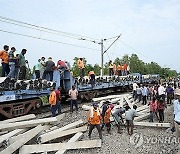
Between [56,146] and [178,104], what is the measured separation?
3.72 meters

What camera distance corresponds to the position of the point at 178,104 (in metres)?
7.10

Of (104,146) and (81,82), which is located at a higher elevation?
(81,82)

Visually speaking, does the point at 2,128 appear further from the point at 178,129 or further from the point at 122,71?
the point at 122,71

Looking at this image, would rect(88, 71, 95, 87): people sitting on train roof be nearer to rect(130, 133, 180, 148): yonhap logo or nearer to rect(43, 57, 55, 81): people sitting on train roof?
rect(43, 57, 55, 81): people sitting on train roof

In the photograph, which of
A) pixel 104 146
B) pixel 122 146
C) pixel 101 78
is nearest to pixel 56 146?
pixel 104 146

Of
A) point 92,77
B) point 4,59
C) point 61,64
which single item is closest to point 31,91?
point 4,59

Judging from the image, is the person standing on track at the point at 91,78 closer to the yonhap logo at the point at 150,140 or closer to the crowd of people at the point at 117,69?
the crowd of people at the point at 117,69

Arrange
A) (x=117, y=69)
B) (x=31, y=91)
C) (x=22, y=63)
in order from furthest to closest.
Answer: (x=117, y=69) → (x=22, y=63) → (x=31, y=91)

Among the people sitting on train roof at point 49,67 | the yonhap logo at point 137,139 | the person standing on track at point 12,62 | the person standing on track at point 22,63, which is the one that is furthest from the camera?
the people sitting on train roof at point 49,67

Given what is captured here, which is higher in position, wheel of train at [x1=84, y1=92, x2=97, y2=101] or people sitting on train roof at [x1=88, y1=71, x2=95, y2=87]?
people sitting on train roof at [x1=88, y1=71, x2=95, y2=87]

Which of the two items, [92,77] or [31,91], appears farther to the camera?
[92,77]

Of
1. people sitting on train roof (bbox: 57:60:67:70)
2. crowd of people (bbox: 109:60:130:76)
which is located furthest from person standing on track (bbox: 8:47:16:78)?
crowd of people (bbox: 109:60:130:76)

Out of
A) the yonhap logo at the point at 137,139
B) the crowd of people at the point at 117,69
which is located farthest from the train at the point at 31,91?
the yonhap logo at the point at 137,139

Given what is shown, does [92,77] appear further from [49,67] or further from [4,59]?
[4,59]
